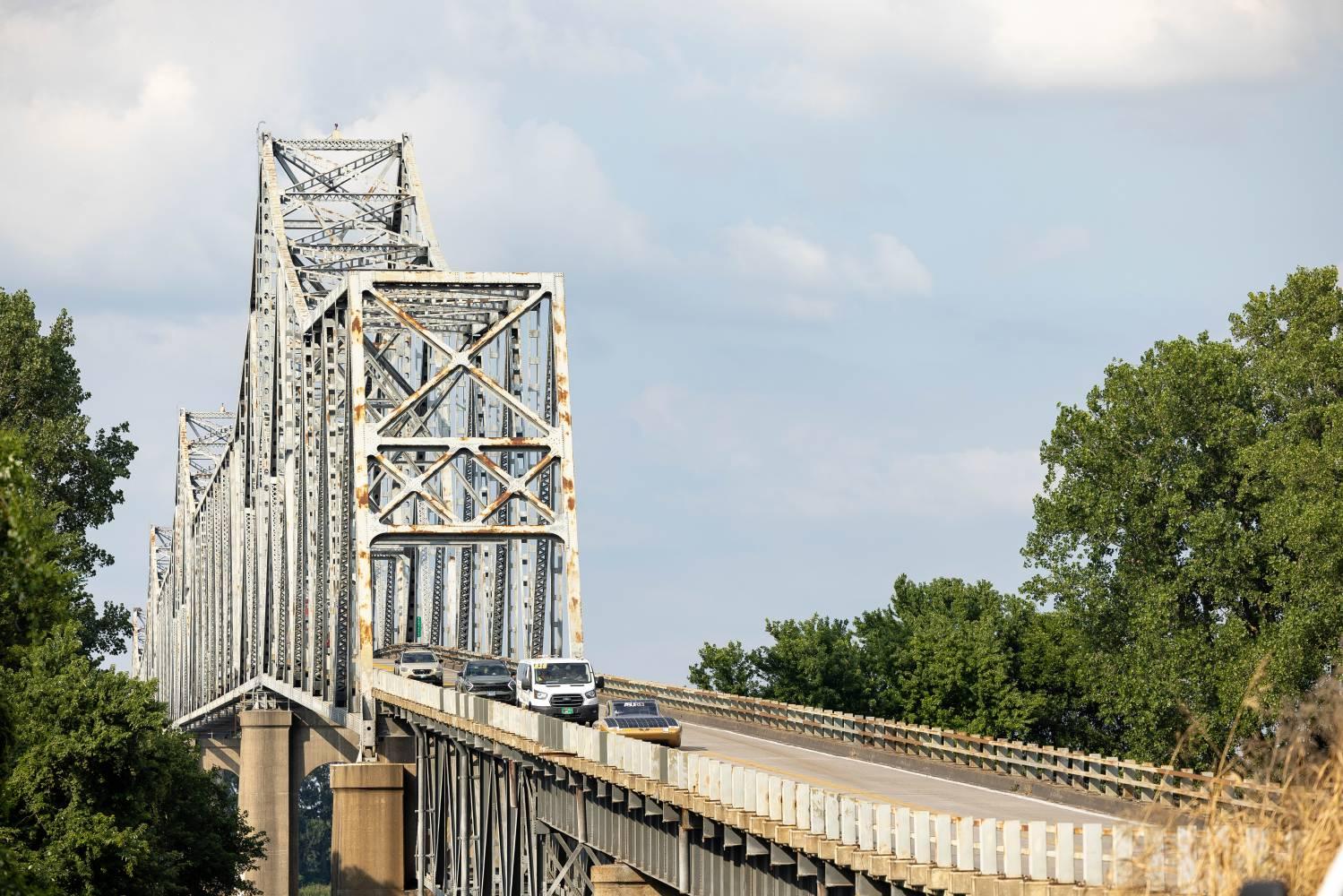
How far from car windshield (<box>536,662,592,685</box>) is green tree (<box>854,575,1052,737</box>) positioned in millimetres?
37634

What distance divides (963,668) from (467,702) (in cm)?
4105

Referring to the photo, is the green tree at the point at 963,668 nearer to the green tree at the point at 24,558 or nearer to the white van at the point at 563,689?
Result: the white van at the point at 563,689

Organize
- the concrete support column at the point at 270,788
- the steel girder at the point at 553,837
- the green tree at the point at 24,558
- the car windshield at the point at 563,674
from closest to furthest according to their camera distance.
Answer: the green tree at the point at 24,558, the steel girder at the point at 553,837, the car windshield at the point at 563,674, the concrete support column at the point at 270,788

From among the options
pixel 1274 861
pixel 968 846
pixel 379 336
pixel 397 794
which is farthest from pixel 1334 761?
pixel 379 336

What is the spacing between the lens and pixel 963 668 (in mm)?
89562

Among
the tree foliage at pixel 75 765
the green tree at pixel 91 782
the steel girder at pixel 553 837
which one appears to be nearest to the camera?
the tree foliage at pixel 75 765

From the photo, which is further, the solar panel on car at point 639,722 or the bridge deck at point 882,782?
the solar panel on car at point 639,722

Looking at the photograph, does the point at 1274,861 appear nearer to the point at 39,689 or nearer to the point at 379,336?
the point at 39,689

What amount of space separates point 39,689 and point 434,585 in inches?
1653

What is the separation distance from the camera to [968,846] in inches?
952

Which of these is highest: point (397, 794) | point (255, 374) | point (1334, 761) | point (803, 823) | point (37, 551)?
point (255, 374)

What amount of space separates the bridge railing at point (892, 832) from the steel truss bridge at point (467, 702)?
0.20ft

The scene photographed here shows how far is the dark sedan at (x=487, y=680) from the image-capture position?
2341 inches

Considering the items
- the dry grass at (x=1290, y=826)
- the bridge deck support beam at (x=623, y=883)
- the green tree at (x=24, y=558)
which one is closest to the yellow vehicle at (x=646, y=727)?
the bridge deck support beam at (x=623, y=883)
